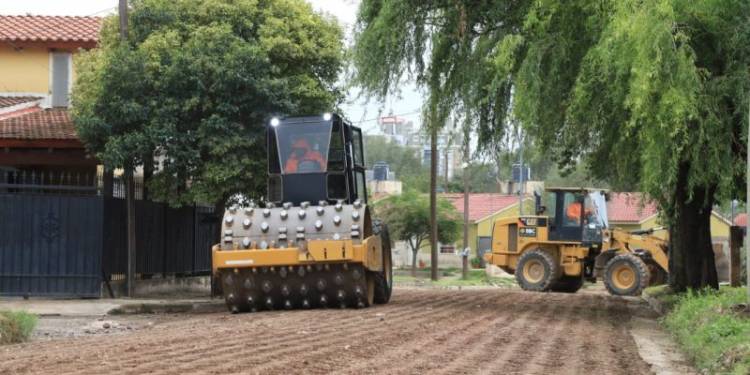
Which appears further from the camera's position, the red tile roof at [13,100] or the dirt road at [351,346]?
the red tile roof at [13,100]

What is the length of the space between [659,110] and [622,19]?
4.79ft

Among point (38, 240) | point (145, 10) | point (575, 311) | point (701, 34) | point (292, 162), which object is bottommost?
point (575, 311)

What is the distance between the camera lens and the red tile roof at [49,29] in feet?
110

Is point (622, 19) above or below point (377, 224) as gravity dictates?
above

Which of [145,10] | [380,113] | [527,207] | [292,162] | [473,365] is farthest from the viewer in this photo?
[527,207]

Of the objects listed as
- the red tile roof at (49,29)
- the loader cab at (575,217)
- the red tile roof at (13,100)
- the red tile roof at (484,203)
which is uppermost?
the red tile roof at (49,29)

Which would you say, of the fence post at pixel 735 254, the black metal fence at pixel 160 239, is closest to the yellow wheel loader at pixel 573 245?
the fence post at pixel 735 254

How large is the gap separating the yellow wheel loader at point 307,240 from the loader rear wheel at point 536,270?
1355 cm

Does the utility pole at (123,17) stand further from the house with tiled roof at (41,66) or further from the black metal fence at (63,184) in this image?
the house with tiled roof at (41,66)

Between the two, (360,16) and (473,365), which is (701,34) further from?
(473,365)

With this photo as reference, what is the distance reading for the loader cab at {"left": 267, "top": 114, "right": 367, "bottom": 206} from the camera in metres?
20.8

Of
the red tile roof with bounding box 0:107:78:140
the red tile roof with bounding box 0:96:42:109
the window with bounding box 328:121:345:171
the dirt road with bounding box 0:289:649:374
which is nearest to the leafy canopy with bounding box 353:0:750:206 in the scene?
the window with bounding box 328:121:345:171

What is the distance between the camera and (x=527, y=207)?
242ft

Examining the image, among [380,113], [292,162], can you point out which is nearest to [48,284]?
[292,162]
